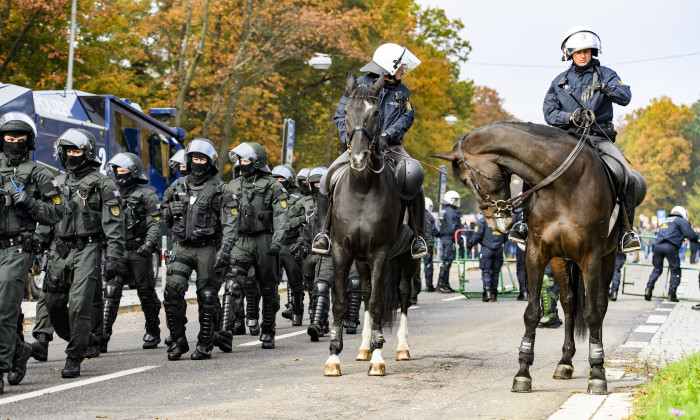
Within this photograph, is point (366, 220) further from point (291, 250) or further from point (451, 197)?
point (451, 197)

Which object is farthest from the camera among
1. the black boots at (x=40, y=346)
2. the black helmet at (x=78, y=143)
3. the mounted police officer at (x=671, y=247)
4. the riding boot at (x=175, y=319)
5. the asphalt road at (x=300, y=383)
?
the mounted police officer at (x=671, y=247)

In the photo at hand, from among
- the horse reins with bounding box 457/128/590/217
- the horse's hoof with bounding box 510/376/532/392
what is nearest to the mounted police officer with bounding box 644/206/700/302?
the horse reins with bounding box 457/128/590/217

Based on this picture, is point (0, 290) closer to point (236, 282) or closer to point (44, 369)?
point (44, 369)

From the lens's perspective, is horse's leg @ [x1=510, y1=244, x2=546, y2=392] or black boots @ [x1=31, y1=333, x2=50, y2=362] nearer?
horse's leg @ [x1=510, y1=244, x2=546, y2=392]

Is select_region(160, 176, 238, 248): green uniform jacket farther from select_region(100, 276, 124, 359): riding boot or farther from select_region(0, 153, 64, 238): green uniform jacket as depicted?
select_region(0, 153, 64, 238): green uniform jacket

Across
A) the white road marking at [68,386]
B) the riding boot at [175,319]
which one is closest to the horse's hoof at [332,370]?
the white road marking at [68,386]

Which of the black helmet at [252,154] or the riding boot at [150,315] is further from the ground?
the black helmet at [252,154]

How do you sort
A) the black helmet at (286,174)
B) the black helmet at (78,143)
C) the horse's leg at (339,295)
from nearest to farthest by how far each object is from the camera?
the horse's leg at (339,295), the black helmet at (78,143), the black helmet at (286,174)

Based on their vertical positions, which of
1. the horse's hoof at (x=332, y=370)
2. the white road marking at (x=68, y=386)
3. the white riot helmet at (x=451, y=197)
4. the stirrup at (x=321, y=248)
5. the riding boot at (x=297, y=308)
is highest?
the white riot helmet at (x=451, y=197)

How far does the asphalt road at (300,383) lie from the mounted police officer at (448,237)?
1152 cm

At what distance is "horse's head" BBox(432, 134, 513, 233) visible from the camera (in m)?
8.30

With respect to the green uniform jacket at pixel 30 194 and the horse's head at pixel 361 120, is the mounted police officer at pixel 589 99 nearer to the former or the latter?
the horse's head at pixel 361 120

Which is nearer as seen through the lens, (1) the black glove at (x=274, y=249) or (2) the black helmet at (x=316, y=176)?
(1) the black glove at (x=274, y=249)

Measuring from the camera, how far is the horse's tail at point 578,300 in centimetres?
913
